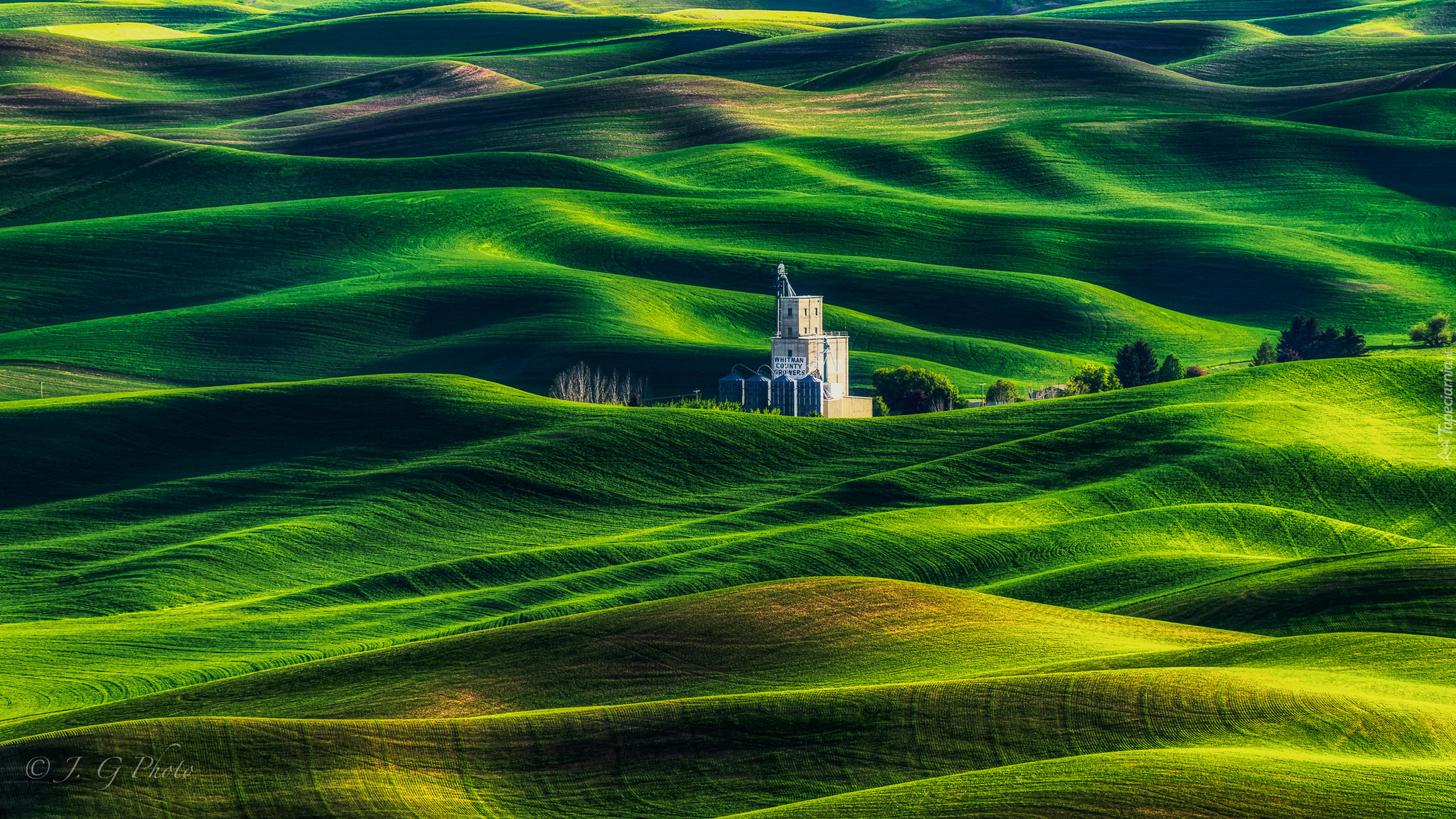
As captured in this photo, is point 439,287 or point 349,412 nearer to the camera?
point 349,412

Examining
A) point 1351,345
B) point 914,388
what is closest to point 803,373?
point 914,388

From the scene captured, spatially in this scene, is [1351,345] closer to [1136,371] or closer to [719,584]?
[1136,371]

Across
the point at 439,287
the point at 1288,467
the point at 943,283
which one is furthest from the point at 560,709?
the point at 943,283

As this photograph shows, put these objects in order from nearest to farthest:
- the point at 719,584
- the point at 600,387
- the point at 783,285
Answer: the point at 719,584 < the point at 600,387 < the point at 783,285

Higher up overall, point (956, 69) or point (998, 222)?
point (956, 69)

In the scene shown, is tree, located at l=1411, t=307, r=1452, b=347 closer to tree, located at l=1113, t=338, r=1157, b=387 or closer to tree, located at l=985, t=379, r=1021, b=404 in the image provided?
tree, located at l=1113, t=338, r=1157, b=387

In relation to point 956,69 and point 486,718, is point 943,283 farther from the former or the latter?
point 486,718

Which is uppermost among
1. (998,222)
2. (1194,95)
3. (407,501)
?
(1194,95)
